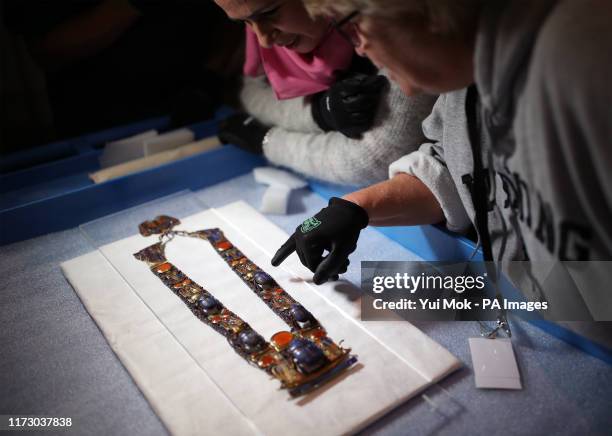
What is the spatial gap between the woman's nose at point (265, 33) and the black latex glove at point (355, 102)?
0.56 feet

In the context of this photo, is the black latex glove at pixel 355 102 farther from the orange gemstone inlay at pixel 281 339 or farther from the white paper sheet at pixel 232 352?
the orange gemstone inlay at pixel 281 339

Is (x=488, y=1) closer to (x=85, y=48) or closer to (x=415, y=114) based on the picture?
(x=415, y=114)

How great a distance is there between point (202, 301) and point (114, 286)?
19cm

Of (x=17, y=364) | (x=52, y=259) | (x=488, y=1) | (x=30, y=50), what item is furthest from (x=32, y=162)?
(x=488, y=1)

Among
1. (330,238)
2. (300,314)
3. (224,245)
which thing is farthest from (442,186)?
(224,245)

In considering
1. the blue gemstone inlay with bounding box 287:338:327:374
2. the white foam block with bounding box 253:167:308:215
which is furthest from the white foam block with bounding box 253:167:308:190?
the blue gemstone inlay with bounding box 287:338:327:374

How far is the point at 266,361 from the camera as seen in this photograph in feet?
2.74

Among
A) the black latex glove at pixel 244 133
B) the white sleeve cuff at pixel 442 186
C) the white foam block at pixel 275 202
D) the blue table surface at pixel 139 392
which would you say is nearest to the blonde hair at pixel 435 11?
the white sleeve cuff at pixel 442 186

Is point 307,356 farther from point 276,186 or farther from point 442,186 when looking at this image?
point 276,186

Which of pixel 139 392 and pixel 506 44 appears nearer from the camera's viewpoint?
pixel 506 44

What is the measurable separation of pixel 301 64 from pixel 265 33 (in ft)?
0.55

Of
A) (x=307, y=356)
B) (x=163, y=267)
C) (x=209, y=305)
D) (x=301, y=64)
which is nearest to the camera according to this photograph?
(x=307, y=356)

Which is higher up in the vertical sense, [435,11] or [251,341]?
[435,11]

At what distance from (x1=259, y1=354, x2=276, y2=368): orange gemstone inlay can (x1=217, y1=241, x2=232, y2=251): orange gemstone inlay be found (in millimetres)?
325
